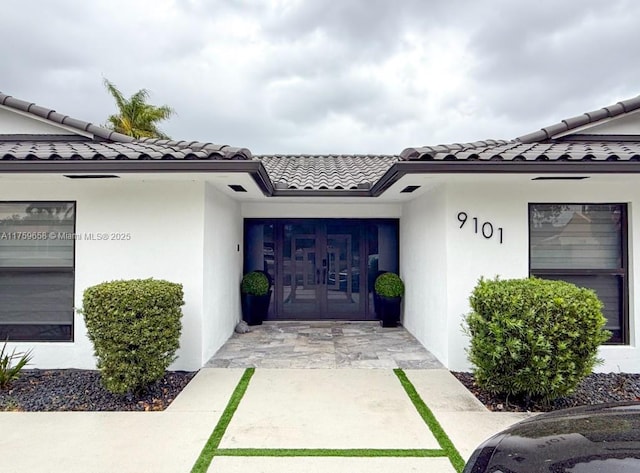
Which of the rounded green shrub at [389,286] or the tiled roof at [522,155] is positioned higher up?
the tiled roof at [522,155]

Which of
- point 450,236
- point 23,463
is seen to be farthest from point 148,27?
point 23,463

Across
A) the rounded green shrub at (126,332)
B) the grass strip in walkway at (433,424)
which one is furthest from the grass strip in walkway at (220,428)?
the grass strip in walkway at (433,424)

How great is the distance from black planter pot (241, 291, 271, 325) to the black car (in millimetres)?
7524

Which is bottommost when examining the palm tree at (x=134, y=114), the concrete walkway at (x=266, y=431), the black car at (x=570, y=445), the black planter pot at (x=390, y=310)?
the concrete walkway at (x=266, y=431)

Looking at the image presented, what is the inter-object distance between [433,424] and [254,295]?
596cm

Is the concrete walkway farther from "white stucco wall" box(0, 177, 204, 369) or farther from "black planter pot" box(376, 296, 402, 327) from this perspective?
"black planter pot" box(376, 296, 402, 327)

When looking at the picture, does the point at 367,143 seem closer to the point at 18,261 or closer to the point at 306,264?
the point at 306,264

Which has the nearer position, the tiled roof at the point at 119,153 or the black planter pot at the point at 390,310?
the tiled roof at the point at 119,153

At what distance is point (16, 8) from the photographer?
9734mm

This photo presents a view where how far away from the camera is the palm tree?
Answer: 20266 millimetres

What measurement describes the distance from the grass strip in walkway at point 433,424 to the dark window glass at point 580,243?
9.48ft

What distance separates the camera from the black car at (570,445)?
187cm

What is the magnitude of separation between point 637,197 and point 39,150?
30.1 feet

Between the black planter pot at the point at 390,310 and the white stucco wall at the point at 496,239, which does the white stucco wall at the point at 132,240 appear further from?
the black planter pot at the point at 390,310
